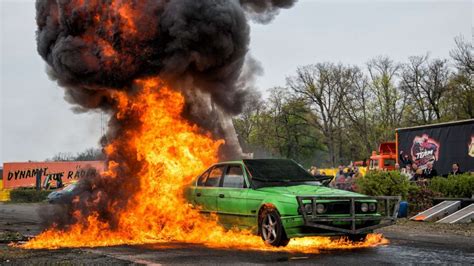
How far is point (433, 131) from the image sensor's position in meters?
22.7

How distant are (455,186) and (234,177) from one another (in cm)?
904

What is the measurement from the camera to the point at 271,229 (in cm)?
926

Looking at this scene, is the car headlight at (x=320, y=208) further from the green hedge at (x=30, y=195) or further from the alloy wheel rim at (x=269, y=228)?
the green hedge at (x=30, y=195)

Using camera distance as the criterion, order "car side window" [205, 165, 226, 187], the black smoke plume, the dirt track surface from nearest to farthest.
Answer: the dirt track surface < "car side window" [205, 165, 226, 187] < the black smoke plume

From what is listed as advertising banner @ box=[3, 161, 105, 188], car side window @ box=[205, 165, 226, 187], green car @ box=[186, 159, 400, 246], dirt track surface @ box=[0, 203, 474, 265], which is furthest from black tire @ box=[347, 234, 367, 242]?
advertising banner @ box=[3, 161, 105, 188]

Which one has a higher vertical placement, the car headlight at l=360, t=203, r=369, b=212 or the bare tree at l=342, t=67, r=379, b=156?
the bare tree at l=342, t=67, r=379, b=156

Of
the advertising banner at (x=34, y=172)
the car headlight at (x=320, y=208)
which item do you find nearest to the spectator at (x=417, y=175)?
the car headlight at (x=320, y=208)

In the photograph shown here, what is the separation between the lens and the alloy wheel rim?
920 centimetres

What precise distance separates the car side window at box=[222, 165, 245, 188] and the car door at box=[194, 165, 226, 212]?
18 cm

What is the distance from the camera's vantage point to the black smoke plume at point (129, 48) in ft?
39.8

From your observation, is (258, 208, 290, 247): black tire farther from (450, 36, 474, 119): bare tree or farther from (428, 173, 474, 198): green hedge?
(450, 36, 474, 119): bare tree

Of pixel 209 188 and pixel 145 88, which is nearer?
pixel 209 188

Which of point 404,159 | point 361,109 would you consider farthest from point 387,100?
point 404,159

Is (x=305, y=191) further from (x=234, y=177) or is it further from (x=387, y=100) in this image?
(x=387, y=100)
